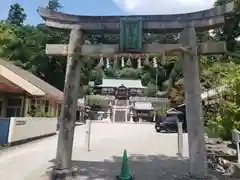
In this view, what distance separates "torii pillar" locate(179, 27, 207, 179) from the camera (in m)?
7.95

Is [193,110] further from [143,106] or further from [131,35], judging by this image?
[143,106]

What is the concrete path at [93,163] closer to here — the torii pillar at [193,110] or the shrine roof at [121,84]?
the torii pillar at [193,110]

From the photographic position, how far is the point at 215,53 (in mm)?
8250

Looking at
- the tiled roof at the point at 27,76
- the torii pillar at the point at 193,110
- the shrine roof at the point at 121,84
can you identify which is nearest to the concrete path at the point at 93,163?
the torii pillar at the point at 193,110

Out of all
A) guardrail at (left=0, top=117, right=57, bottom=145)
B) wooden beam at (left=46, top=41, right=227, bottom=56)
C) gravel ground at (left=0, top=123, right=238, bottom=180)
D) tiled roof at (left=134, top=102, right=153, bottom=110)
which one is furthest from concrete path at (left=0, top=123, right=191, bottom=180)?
tiled roof at (left=134, top=102, right=153, bottom=110)

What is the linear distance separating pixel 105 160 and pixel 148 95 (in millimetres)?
63581

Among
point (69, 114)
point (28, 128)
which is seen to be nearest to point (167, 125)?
point (28, 128)

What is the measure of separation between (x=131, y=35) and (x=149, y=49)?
0.64 meters

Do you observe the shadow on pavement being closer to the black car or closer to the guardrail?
the guardrail

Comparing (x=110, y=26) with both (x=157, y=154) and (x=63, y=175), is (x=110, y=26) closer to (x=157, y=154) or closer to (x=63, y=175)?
(x=63, y=175)

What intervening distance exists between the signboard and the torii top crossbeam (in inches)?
5.6

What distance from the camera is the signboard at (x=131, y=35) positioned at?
842cm

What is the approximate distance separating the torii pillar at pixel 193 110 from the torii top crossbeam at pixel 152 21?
303mm

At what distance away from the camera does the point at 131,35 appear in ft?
27.8
